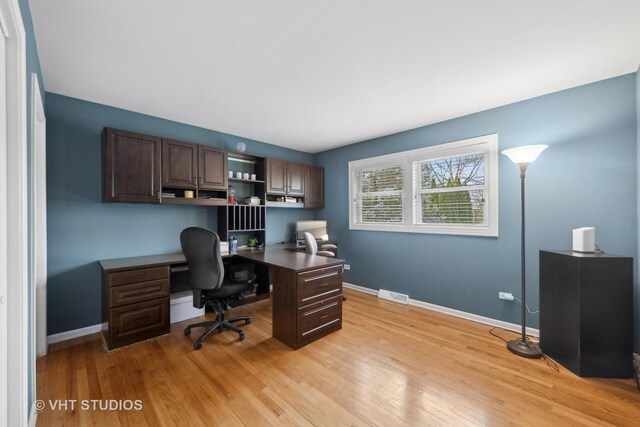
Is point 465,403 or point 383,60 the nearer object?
point 465,403

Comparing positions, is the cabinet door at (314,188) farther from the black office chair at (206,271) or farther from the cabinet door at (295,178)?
the black office chair at (206,271)

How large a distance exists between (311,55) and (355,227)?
2.99 m

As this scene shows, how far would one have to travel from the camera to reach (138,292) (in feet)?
8.61

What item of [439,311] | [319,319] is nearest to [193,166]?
[319,319]

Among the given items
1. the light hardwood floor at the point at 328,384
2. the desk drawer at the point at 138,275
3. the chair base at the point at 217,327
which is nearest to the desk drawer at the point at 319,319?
the light hardwood floor at the point at 328,384

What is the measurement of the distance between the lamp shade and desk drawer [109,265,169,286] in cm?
363

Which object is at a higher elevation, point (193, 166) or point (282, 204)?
point (193, 166)

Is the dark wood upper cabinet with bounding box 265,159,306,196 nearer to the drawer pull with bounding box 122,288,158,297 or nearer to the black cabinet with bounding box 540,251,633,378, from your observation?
the drawer pull with bounding box 122,288,158,297

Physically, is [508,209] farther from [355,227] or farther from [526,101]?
[355,227]

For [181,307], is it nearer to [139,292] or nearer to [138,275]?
[139,292]

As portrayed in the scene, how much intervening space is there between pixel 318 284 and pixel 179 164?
2214mm

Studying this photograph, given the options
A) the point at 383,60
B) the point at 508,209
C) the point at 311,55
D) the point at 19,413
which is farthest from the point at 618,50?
the point at 19,413

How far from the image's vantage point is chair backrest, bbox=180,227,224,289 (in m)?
2.49

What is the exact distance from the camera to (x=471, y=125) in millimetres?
3238
